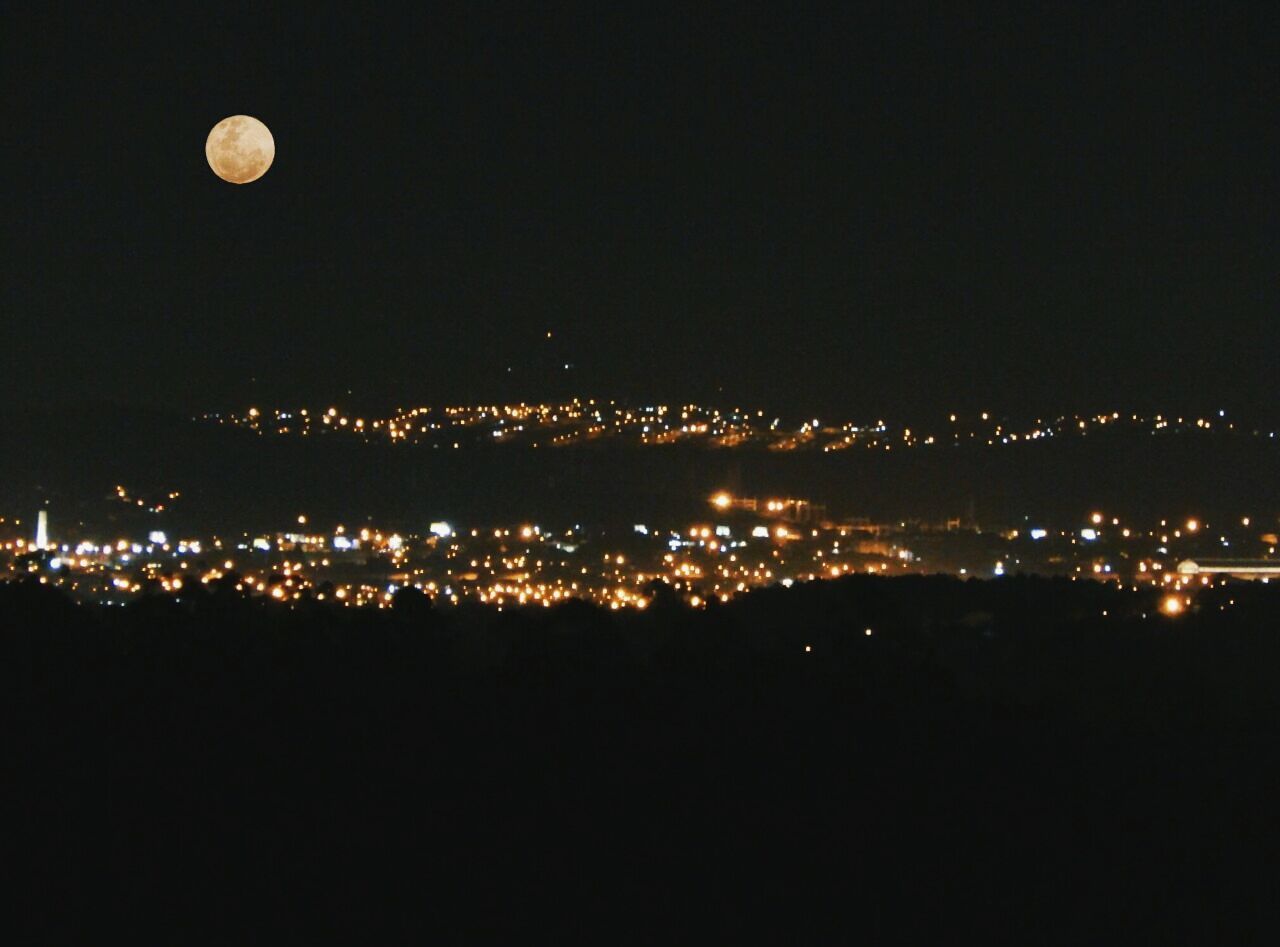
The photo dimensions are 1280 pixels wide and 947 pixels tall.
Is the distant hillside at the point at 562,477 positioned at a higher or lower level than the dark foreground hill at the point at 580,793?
higher

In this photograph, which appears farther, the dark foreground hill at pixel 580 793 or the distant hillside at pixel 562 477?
the distant hillside at pixel 562 477

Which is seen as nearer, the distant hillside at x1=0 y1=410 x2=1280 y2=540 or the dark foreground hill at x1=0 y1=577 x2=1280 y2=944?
the dark foreground hill at x1=0 y1=577 x2=1280 y2=944

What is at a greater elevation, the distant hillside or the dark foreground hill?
the distant hillside

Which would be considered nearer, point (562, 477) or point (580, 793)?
point (580, 793)

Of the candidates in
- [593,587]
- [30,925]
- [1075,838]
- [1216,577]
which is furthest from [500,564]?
[30,925]

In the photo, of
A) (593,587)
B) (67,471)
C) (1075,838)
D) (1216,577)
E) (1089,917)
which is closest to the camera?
(1089,917)

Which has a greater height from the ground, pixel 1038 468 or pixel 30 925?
pixel 1038 468

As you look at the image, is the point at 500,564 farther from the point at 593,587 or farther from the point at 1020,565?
the point at 1020,565

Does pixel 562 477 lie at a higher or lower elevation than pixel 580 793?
higher
